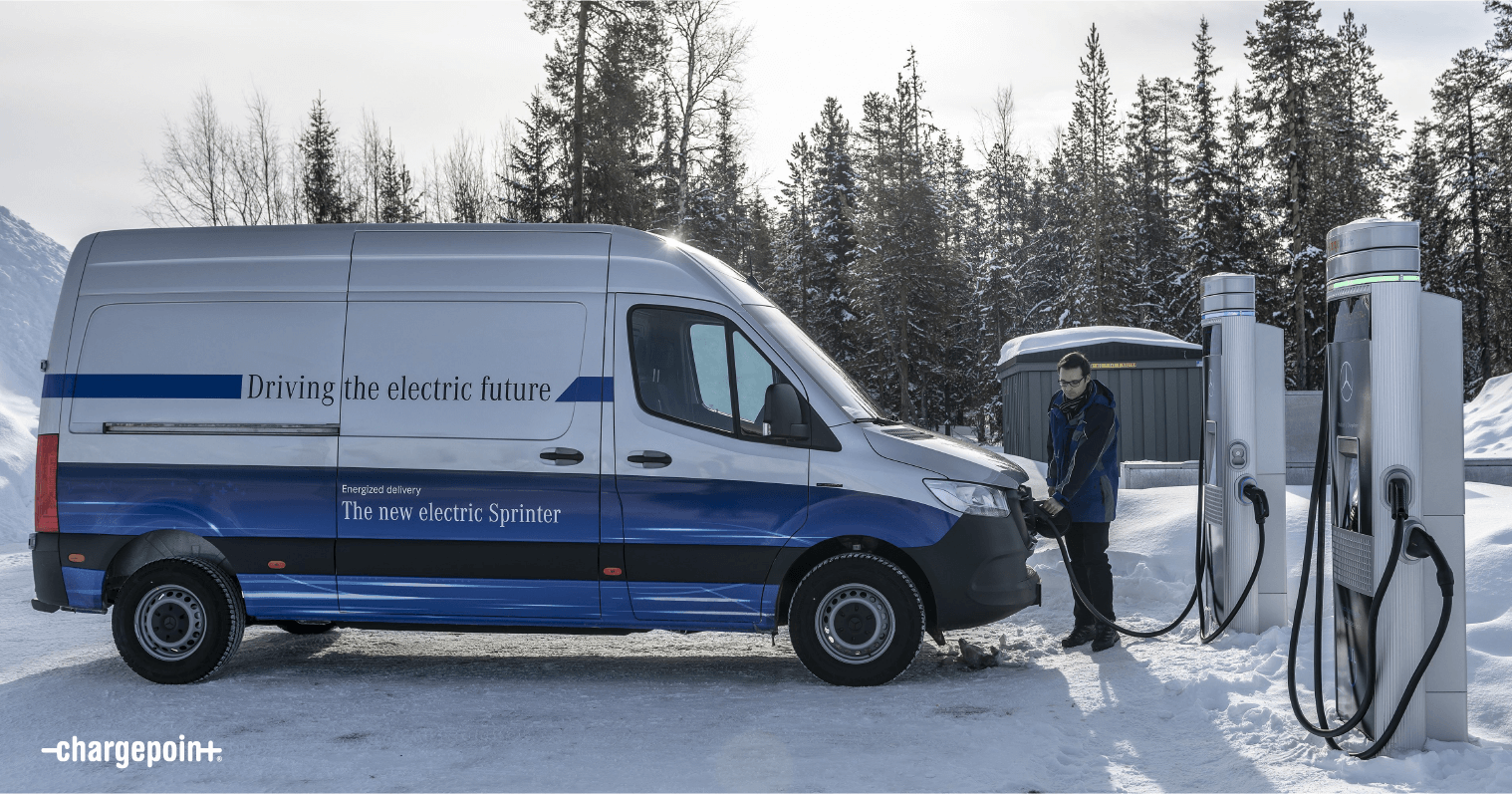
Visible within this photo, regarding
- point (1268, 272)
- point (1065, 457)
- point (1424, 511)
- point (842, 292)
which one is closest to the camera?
point (1424, 511)

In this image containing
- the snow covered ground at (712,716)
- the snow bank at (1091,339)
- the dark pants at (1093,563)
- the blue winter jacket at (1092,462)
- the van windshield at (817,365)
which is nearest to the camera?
the snow covered ground at (712,716)

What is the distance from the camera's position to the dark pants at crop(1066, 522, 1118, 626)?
654 cm

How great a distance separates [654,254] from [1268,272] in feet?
117

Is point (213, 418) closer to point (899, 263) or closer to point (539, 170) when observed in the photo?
point (539, 170)

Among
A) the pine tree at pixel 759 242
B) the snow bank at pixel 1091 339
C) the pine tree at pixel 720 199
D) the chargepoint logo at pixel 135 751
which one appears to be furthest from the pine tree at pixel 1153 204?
the chargepoint logo at pixel 135 751

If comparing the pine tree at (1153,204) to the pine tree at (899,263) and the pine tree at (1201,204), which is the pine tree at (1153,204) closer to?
the pine tree at (1201,204)

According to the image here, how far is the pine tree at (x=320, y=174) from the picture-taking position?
40062 millimetres

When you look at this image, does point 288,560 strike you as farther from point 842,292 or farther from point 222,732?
point 842,292

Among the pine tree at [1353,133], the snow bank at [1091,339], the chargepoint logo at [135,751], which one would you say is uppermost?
the pine tree at [1353,133]

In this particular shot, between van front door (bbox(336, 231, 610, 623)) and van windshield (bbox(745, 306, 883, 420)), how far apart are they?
0.96 meters

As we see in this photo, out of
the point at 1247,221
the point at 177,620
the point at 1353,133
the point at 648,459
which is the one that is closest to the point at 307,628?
the point at 177,620

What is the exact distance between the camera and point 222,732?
4973 mm

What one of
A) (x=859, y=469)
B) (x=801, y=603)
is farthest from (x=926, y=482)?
(x=801, y=603)

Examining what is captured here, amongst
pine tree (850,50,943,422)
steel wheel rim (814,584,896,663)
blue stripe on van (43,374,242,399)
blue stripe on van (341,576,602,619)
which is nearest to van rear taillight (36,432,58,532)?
blue stripe on van (43,374,242,399)
